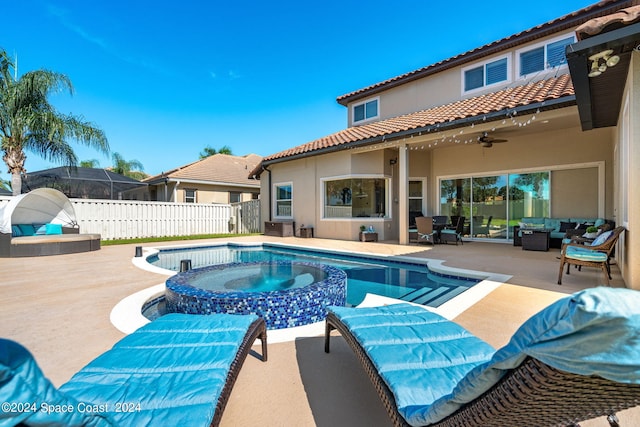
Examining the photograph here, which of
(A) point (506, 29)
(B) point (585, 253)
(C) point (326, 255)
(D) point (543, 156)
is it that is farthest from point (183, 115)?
(B) point (585, 253)

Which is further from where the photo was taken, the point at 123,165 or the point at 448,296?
the point at 123,165

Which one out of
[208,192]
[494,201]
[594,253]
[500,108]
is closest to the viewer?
[594,253]

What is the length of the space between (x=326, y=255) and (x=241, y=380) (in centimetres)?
692

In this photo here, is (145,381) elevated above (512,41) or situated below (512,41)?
below

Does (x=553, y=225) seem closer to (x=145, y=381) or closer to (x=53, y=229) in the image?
(x=145, y=381)

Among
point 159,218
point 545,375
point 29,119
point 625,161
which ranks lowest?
point 545,375

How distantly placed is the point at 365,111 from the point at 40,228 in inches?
562

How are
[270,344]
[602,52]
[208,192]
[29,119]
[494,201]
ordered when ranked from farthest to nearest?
[208,192]
[29,119]
[494,201]
[602,52]
[270,344]

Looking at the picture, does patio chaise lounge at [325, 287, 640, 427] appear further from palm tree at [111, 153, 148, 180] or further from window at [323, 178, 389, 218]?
palm tree at [111, 153, 148, 180]

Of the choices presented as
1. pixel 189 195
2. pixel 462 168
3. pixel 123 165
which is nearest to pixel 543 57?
pixel 462 168

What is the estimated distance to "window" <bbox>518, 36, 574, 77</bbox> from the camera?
9445 millimetres

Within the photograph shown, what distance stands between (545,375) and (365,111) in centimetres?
1508

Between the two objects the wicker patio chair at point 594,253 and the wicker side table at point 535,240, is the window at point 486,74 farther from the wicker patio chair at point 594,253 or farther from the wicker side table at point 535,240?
the wicker patio chair at point 594,253

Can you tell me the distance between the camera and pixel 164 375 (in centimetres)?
179
